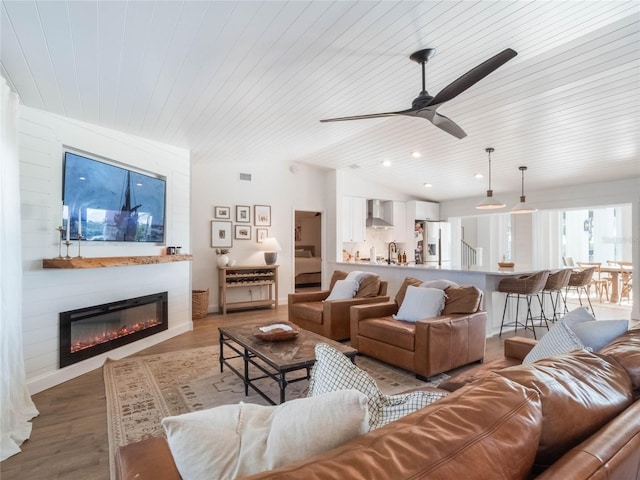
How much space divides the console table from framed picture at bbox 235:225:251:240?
0.61 m

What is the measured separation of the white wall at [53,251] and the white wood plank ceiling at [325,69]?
0.21 metres

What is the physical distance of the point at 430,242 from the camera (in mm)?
8281

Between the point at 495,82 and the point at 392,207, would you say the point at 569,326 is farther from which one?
the point at 392,207

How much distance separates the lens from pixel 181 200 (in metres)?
4.88

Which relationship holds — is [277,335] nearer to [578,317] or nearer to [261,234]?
[578,317]

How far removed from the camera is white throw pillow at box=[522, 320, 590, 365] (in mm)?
1604

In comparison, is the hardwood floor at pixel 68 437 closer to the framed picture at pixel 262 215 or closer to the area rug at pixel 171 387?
the area rug at pixel 171 387

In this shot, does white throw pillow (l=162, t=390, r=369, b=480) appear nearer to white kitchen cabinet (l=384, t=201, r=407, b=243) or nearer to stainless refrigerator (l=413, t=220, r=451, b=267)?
white kitchen cabinet (l=384, t=201, r=407, b=243)

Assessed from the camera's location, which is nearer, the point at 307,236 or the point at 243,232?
the point at 243,232

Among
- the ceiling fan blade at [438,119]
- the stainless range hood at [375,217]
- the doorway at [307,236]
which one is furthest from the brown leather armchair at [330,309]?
the doorway at [307,236]

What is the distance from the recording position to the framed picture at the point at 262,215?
6748 millimetres

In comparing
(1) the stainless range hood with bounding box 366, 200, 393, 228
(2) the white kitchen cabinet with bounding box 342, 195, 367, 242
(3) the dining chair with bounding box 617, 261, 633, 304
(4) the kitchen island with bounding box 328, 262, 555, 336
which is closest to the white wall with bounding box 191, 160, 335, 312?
(2) the white kitchen cabinet with bounding box 342, 195, 367, 242

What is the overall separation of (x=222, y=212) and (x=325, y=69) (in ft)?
13.1

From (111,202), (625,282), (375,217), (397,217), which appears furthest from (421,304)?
(625,282)
